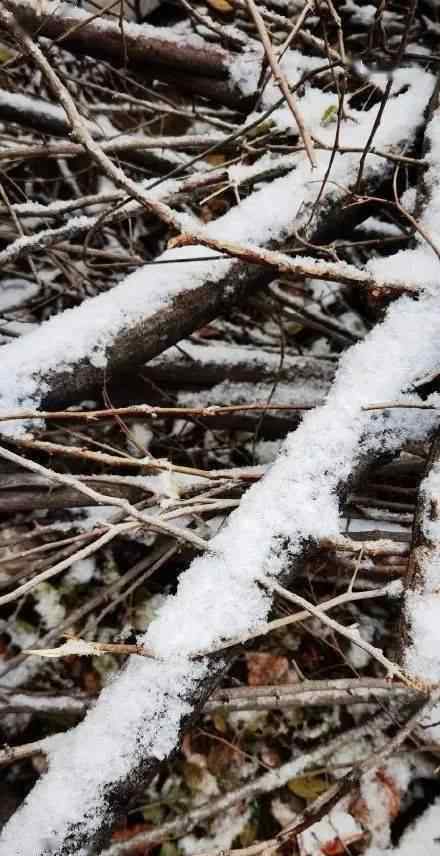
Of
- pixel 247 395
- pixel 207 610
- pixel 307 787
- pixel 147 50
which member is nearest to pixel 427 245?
pixel 247 395

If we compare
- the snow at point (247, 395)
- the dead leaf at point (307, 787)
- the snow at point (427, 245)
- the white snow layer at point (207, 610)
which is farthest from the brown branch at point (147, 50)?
the dead leaf at point (307, 787)

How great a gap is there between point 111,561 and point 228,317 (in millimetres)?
1099

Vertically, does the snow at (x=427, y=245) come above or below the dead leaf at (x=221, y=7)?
below

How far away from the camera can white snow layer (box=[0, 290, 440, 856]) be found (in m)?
0.99

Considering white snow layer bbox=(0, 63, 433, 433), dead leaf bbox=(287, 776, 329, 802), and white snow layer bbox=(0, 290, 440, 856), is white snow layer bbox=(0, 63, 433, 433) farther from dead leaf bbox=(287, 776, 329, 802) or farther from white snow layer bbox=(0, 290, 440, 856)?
dead leaf bbox=(287, 776, 329, 802)

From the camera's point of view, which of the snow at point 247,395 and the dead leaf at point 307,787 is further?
the snow at point 247,395

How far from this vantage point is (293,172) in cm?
159

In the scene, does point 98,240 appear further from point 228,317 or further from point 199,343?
point 199,343

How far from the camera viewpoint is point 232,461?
216cm

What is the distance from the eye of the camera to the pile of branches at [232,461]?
1.04 meters

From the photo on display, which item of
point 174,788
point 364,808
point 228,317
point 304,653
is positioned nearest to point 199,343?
point 228,317

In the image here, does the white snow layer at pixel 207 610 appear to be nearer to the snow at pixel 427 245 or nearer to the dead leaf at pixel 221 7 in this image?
the snow at pixel 427 245

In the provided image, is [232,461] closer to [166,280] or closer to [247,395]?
[247,395]

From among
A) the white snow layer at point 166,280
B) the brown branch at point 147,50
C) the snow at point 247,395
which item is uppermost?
Answer: the brown branch at point 147,50
